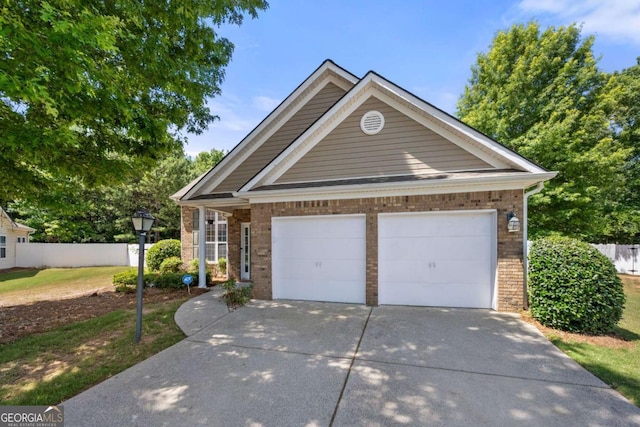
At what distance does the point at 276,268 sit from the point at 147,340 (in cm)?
345

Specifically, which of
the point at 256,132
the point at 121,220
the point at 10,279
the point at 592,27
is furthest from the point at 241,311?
the point at 121,220

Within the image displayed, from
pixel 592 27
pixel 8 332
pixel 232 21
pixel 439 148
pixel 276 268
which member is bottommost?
pixel 8 332

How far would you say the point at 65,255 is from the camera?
A: 18828 mm

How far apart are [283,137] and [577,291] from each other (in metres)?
8.48

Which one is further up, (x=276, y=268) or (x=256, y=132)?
(x=256, y=132)

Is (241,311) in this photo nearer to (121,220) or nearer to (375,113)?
(375,113)

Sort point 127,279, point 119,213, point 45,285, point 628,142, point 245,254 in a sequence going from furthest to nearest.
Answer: point 119,213
point 628,142
point 45,285
point 245,254
point 127,279

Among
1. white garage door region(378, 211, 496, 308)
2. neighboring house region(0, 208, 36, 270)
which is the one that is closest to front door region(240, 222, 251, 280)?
white garage door region(378, 211, 496, 308)

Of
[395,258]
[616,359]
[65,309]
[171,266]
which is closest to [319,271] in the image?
[395,258]

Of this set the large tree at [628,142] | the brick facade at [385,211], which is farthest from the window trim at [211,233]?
the large tree at [628,142]

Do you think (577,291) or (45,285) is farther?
(45,285)

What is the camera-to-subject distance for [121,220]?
24.5 metres

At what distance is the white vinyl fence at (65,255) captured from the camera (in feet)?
61.8

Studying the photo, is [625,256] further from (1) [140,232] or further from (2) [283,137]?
(1) [140,232]
